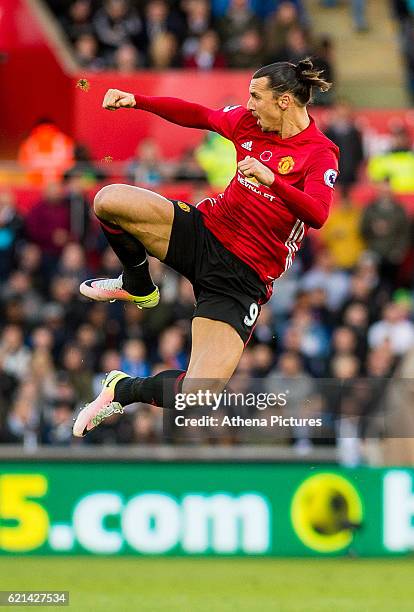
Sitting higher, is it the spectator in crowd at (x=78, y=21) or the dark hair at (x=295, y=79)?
the spectator in crowd at (x=78, y=21)

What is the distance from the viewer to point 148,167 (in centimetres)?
1561

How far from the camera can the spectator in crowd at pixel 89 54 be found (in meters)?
18.2

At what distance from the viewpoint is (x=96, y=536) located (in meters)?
13.8

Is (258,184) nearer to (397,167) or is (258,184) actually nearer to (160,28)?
(397,167)

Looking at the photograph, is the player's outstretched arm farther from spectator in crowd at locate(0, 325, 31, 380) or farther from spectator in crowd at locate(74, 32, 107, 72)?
spectator in crowd at locate(74, 32, 107, 72)

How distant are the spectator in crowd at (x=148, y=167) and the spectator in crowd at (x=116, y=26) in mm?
2241

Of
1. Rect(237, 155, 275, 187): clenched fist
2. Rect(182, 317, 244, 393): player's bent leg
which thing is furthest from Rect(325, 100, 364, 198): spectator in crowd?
Rect(237, 155, 275, 187): clenched fist

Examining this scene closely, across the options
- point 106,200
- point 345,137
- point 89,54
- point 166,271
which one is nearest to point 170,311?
point 166,271

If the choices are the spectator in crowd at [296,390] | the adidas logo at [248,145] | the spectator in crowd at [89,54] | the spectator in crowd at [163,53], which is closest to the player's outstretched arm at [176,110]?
the adidas logo at [248,145]

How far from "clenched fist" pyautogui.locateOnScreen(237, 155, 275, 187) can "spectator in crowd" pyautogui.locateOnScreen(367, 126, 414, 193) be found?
A: 30.3 ft

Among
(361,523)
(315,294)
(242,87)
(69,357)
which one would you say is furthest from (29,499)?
(242,87)

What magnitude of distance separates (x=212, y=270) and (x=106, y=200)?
83 cm

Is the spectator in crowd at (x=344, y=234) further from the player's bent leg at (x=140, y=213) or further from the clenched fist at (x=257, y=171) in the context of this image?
the clenched fist at (x=257, y=171)

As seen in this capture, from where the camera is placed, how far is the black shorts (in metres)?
9.59
